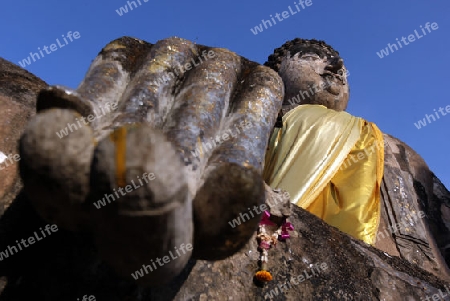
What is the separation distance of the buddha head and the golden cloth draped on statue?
1.29ft

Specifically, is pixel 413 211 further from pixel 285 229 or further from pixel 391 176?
pixel 285 229

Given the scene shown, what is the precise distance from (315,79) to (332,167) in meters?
1.43

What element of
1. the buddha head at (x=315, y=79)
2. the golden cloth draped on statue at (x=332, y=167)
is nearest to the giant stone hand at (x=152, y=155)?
the golden cloth draped on statue at (x=332, y=167)

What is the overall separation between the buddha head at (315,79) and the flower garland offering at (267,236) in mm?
3131

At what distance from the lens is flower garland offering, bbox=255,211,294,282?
1644 millimetres

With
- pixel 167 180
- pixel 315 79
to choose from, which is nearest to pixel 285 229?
pixel 167 180

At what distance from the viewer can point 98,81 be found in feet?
4.70

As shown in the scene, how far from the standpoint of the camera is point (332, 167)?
3660 millimetres

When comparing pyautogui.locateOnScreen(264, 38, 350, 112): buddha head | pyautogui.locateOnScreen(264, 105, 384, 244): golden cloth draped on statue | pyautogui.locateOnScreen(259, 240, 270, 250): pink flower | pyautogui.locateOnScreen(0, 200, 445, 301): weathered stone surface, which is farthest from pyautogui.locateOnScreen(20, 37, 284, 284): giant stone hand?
pyautogui.locateOnScreen(264, 38, 350, 112): buddha head

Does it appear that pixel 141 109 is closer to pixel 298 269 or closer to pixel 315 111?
pixel 298 269

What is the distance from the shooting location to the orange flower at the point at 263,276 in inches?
64.4

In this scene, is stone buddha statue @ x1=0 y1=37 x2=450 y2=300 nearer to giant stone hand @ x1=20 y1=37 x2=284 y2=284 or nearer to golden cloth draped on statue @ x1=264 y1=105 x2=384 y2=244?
giant stone hand @ x1=20 y1=37 x2=284 y2=284

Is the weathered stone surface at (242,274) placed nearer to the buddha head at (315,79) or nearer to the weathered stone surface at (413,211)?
the weathered stone surface at (413,211)

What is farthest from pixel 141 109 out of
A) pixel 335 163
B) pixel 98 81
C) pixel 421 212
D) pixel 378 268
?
pixel 421 212
